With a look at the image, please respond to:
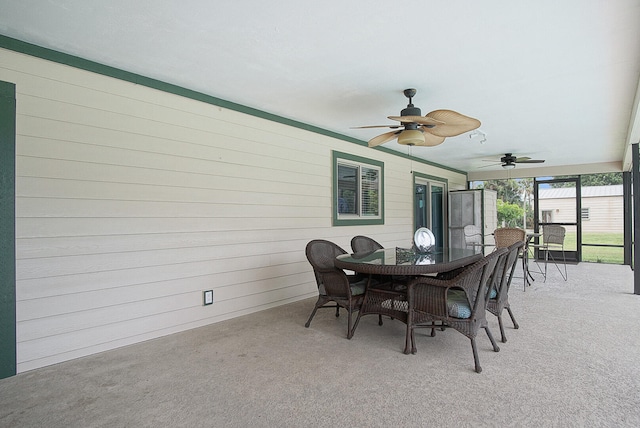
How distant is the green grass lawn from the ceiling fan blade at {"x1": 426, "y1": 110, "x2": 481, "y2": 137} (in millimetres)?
6869

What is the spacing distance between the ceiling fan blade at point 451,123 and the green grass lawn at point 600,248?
22.5ft

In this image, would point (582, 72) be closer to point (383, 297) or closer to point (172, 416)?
point (383, 297)

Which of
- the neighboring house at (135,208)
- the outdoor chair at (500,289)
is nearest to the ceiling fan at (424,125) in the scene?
the outdoor chair at (500,289)

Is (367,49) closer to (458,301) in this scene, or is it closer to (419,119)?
(419,119)

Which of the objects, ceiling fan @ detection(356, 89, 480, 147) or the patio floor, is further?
ceiling fan @ detection(356, 89, 480, 147)

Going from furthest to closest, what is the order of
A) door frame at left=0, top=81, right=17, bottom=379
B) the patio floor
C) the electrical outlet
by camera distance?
1. the electrical outlet
2. door frame at left=0, top=81, right=17, bottom=379
3. the patio floor

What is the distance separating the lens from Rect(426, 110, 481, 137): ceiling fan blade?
3.01m

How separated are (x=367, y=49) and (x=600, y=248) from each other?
843 cm

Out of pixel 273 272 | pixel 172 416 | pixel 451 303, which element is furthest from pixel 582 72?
pixel 172 416

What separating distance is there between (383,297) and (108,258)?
7.71ft

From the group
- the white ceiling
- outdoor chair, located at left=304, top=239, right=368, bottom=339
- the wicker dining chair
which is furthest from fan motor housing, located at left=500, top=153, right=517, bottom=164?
outdoor chair, located at left=304, top=239, right=368, bottom=339

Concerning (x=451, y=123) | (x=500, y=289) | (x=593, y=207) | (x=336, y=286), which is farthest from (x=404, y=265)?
(x=593, y=207)

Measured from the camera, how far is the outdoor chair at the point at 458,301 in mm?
2590

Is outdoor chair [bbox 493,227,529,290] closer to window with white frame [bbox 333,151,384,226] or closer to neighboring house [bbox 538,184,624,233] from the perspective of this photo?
window with white frame [bbox 333,151,384,226]
